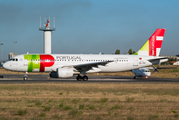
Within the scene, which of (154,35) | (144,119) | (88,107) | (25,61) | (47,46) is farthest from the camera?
(47,46)

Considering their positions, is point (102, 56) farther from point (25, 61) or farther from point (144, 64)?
point (25, 61)

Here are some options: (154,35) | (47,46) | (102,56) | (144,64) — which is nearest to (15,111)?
(102,56)

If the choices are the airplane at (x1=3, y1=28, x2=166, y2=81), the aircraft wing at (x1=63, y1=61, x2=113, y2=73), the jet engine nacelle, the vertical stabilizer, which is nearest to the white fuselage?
the airplane at (x1=3, y1=28, x2=166, y2=81)

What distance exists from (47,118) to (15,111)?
2.33 meters

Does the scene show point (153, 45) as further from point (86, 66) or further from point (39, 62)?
point (39, 62)

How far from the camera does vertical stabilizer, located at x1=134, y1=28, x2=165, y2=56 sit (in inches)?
1540

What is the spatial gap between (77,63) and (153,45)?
1285 cm

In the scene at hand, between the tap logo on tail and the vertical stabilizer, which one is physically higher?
the vertical stabilizer

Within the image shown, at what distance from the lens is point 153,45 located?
39156mm

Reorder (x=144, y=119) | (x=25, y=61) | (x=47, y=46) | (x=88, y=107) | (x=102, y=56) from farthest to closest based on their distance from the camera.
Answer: (x=47, y=46) → (x=102, y=56) → (x=25, y=61) → (x=88, y=107) → (x=144, y=119)

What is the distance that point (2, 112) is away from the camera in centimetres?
1154

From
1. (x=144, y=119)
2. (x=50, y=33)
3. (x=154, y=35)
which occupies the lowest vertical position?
(x=144, y=119)

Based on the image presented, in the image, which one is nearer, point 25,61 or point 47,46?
point 25,61

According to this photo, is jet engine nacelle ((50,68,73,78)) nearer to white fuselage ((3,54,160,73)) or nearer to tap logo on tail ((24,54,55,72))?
white fuselage ((3,54,160,73))
